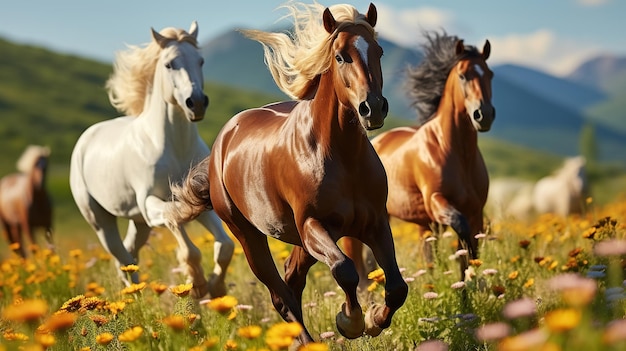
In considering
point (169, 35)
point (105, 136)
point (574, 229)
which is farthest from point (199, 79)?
point (574, 229)

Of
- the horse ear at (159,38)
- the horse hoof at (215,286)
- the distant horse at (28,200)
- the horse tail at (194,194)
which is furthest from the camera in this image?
the distant horse at (28,200)

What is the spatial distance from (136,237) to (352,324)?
13.5ft

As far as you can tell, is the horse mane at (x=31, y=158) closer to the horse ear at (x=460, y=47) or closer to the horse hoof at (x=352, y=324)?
the horse ear at (x=460, y=47)

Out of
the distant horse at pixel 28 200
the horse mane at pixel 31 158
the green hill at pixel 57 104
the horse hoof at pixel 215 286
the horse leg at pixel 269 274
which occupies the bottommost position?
the green hill at pixel 57 104

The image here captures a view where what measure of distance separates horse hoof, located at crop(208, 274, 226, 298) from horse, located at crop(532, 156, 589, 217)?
40.4 feet

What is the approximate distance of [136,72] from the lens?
23.1ft

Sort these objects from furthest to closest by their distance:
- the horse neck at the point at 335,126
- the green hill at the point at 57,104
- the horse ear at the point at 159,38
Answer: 1. the green hill at the point at 57,104
2. the horse ear at the point at 159,38
3. the horse neck at the point at 335,126

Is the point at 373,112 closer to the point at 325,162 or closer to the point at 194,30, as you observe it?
the point at 325,162

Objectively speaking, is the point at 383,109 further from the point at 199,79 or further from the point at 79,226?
the point at 79,226

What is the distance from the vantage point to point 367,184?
405 centimetres

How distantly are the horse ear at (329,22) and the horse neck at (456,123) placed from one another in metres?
2.60

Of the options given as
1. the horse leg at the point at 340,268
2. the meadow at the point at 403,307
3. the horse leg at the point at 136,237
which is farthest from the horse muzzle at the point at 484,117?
the horse leg at the point at 136,237

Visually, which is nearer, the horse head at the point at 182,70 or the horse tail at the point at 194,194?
the horse tail at the point at 194,194

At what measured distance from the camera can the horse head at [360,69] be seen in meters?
3.69
